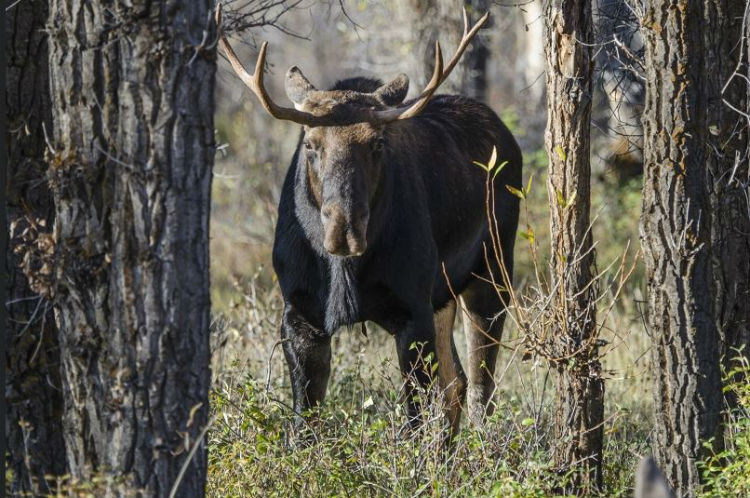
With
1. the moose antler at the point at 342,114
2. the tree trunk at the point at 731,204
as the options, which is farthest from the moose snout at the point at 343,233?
the tree trunk at the point at 731,204

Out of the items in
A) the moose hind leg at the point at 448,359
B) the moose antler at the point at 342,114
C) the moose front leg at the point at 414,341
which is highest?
the moose antler at the point at 342,114

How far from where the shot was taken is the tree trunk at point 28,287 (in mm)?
4410

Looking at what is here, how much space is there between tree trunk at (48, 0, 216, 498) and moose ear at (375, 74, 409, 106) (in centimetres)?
285

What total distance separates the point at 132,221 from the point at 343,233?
2183 mm

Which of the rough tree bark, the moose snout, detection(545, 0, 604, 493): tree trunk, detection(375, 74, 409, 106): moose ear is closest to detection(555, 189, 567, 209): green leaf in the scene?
detection(545, 0, 604, 493): tree trunk

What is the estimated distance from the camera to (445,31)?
11531 millimetres

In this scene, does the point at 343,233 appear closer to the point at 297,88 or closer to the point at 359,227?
the point at 359,227

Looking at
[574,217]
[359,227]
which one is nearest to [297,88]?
[359,227]

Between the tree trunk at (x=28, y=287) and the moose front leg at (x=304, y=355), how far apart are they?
2098mm

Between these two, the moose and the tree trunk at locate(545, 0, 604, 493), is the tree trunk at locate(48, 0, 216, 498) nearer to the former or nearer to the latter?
the moose

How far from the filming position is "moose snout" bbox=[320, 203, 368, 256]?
19.1ft

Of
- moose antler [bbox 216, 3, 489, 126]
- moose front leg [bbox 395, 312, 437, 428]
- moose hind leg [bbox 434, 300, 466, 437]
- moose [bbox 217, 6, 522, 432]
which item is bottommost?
moose hind leg [bbox 434, 300, 466, 437]

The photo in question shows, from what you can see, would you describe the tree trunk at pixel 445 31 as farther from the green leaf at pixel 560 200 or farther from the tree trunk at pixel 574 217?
the green leaf at pixel 560 200

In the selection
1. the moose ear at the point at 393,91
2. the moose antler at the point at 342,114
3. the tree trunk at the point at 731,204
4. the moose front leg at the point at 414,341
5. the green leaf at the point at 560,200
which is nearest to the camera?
the green leaf at the point at 560,200
